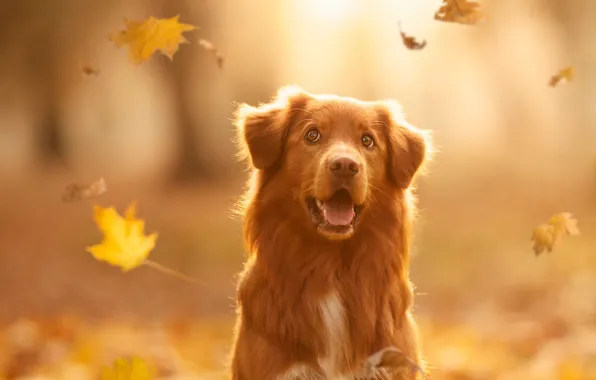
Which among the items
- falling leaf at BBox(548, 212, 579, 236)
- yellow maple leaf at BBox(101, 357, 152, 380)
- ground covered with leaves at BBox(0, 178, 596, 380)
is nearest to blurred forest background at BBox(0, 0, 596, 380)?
ground covered with leaves at BBox(0, 178, 596, 380)

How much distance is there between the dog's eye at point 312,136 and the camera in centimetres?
267

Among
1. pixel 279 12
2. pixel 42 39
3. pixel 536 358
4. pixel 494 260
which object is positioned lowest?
pixel 536 358

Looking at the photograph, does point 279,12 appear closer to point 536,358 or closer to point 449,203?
point 449,203

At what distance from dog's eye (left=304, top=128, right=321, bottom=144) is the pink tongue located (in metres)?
0.26

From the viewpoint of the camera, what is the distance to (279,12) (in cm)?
466

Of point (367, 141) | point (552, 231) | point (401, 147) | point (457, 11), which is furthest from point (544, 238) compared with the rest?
point (457, 11)

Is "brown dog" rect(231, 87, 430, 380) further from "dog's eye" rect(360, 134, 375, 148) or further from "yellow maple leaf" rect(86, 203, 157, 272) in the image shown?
"yellow maple leaf" rect(86, 203, 157, 272)

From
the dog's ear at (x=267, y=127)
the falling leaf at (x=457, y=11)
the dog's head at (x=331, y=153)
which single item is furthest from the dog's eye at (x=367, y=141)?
the falling leaf at (x=457, y=11)

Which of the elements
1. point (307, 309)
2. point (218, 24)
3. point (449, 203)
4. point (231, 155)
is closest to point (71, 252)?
point (231, 155)

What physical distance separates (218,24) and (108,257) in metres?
2.28

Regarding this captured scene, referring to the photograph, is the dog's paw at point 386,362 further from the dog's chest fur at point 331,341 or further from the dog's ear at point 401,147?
the dog's ear at point 401,147

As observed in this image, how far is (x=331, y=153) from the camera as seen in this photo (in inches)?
99.3

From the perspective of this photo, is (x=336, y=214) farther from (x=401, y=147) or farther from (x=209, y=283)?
(x=209, y=283)

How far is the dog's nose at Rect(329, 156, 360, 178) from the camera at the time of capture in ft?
8.07
